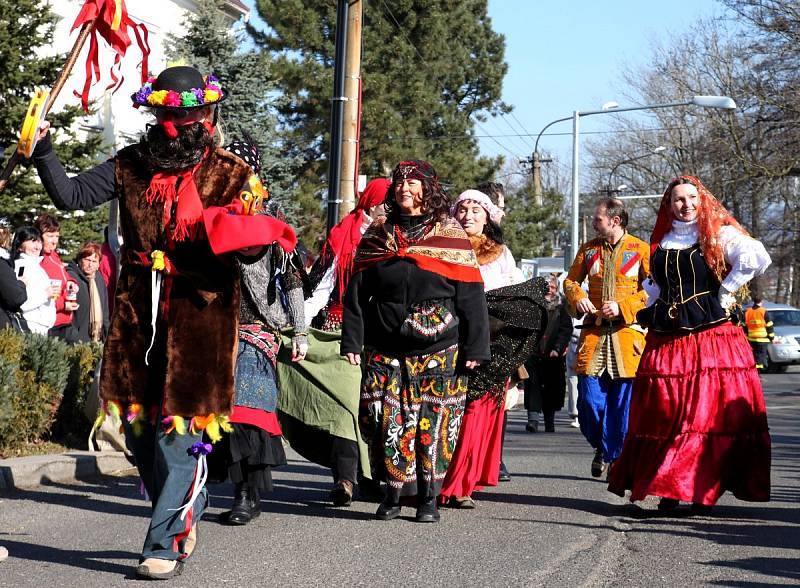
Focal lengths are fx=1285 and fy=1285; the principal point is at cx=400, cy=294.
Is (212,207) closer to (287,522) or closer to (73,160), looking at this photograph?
(287,522)

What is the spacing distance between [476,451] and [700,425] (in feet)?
4.67

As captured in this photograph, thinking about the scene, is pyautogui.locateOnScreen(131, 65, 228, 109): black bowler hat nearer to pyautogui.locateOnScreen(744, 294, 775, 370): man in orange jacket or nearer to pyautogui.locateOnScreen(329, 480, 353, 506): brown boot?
pyautogui.locateOnScreen(329, 480, 353, 506): brown boot

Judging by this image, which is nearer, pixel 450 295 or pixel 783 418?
pixel 450 295

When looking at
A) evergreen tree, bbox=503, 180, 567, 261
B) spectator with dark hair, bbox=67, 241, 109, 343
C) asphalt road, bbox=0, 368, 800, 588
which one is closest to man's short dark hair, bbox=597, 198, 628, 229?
asphalt road, bbox=0, 368, 800, 588

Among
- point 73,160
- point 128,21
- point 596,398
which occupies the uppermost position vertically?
point 73,160

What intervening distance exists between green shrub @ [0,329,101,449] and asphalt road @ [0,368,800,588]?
874mm

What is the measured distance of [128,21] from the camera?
5707 mm

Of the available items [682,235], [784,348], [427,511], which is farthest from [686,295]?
[784,348]

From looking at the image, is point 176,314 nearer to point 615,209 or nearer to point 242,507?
point 242,507

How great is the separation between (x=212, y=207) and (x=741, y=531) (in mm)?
3481

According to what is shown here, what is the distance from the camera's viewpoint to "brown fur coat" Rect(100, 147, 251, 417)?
211 inches

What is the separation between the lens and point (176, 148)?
536 centimetres

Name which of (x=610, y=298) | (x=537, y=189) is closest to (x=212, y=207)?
(x=610, y=298)

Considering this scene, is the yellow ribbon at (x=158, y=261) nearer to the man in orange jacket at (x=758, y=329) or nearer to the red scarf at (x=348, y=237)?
the red scarf at (x=348, y=237)
